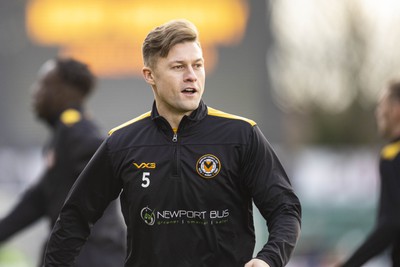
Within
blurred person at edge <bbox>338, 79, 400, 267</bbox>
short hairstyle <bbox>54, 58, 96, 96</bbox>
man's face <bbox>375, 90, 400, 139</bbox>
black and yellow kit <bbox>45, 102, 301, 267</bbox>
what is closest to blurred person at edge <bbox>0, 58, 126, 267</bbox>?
short hairstyle <bbox>54, 58, 96, 96</bbox>

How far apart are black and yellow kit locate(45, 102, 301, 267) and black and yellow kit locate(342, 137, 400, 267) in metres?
1.65

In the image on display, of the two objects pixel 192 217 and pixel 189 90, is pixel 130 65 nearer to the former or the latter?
pixel 189 90

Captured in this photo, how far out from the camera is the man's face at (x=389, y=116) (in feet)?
21.7

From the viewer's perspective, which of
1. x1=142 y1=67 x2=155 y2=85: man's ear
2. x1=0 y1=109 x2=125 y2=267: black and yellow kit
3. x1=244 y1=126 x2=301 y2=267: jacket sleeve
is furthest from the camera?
x1=0 y1=109 x2=125 y2=267: black and yellow kit

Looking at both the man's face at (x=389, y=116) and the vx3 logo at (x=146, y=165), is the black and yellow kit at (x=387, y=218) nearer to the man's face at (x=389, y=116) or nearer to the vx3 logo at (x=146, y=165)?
the man's face at (x=389, y=116)

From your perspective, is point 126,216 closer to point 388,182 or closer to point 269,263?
point 269,263

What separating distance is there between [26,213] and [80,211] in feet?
7.17

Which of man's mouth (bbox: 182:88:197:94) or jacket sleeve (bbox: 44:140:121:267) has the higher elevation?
man's mouth (bbox: 182:88:197:94)

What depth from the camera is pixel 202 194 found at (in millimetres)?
4520

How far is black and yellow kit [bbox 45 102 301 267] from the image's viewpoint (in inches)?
177

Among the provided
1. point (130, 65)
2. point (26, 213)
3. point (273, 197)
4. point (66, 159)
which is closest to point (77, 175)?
point (66, 159)

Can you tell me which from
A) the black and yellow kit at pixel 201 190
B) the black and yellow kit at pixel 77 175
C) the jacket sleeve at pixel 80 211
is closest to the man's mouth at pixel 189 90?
the black and yellow kit at pixel 201 190

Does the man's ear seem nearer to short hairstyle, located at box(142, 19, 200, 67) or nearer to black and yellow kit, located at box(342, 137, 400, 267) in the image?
short hairstyle, located at box(142, 19, 200, 67)

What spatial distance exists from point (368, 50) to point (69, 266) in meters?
24.4
